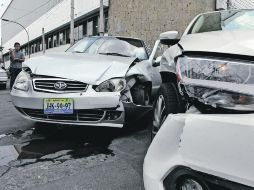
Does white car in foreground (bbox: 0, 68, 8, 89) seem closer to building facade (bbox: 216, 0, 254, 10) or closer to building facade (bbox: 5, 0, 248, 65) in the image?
building facade (bbox: 5, 0, 248, 65)

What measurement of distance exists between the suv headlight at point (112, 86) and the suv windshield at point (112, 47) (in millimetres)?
1386

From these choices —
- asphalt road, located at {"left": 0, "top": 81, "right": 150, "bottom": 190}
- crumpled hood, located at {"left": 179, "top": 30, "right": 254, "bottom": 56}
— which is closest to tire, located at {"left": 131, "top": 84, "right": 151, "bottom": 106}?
asphalt road, located at {"left": 0, "top": 81, "right": 150, "bottom": 190}

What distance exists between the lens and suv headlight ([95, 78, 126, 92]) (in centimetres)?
394

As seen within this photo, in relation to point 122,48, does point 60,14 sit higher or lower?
higher

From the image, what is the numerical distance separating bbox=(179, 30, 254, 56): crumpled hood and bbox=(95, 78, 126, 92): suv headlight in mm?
1853

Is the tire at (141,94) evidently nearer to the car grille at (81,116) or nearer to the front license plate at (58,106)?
the car grille at (81,116)

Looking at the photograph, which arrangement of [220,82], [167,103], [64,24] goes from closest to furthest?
1. [220,82]
2. [167,103]
3. [64,24]

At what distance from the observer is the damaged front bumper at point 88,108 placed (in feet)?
12.6

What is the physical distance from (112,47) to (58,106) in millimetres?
1923

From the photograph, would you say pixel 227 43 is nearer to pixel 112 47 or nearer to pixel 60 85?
pixel 60 85

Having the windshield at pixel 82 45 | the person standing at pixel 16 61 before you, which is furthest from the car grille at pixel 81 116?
the person standing at pixel 16 61

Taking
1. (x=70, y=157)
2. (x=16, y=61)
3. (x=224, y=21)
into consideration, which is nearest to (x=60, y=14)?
(x=16, y=61)

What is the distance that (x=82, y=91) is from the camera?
391cm

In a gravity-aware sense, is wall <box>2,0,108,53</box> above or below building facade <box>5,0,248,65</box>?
above
